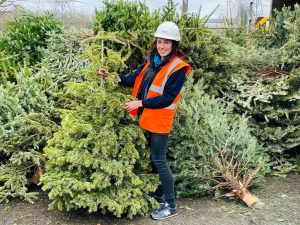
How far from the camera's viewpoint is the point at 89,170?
4.04 metres

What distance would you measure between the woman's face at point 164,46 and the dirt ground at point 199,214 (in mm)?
1681

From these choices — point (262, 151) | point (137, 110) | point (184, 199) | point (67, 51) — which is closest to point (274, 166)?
point (262, 151)

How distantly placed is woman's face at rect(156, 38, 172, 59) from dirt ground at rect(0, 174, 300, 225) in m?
1.68

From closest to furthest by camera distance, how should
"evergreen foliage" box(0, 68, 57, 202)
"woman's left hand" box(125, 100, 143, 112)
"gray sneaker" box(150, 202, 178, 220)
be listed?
1. "woman's left hand" box(125, 100, 143, 112)
2. "gray sneaker" box(150, 202, 178, 220)
3. "evergreen foliage" box(0, 68, 57, 202)

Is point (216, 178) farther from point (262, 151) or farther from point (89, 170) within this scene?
point (89, 170)

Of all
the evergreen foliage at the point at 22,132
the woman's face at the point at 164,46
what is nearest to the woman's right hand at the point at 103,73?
the woman's face at the point at 164,46

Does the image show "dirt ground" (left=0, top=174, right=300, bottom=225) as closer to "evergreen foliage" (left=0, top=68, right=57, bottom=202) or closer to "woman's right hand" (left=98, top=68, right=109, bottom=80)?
"evergreen foliage" (left=0, top=68, right=57, bottom=202)

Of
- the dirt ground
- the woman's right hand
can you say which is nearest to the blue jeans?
the dirt ground

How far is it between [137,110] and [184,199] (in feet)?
4.04

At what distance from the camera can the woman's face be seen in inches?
157

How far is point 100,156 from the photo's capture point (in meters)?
4.02

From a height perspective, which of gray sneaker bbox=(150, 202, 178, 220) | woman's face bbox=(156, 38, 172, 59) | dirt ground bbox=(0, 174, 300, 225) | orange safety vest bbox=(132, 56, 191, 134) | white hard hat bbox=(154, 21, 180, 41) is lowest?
dirt ground bbox=(0, 174, 300, 225)

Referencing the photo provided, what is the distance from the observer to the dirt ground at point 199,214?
164 inches

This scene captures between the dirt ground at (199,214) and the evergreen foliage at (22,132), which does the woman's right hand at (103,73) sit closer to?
the evergreen foliage at (22,132)
